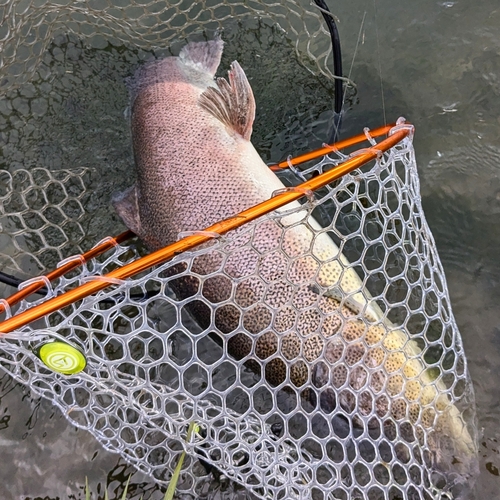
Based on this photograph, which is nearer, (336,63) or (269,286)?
(269,286)

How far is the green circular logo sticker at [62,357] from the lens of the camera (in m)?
1.81

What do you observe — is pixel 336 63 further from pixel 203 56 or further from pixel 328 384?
pixel 328 384

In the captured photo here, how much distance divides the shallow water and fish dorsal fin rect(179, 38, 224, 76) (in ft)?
1.10

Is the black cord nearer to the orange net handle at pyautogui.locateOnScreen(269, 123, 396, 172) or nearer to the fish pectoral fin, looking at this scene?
the orange net handle at pyautogui.locateOnScreen(269, 123, 396, 172)

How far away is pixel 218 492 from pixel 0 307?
1520 mm

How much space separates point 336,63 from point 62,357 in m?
2.09

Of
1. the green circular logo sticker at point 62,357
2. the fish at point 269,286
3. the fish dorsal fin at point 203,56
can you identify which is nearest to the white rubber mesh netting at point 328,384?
the fish at point 269,286

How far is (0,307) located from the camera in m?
1.82

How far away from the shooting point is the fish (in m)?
2.32

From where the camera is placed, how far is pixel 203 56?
11.3 ft

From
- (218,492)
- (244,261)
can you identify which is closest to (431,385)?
(244,261)

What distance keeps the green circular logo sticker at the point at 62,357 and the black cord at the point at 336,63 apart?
202 cm

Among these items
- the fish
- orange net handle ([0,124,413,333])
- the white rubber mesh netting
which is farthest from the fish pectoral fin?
orange net handle ([0,124,413,333])

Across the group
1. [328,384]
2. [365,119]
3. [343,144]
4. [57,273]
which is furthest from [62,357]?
[365,119]
